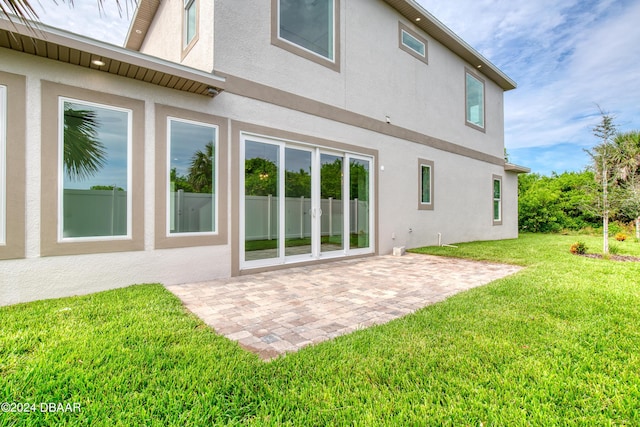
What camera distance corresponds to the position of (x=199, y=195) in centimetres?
548

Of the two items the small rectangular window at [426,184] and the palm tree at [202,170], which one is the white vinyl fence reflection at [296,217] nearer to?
the palm tree at [202,170]

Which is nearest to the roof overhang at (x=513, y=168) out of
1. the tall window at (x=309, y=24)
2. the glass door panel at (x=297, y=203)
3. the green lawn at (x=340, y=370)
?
the tall window at (x=309, y=24)

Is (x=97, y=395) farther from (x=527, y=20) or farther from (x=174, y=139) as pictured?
(x=527, y=20)

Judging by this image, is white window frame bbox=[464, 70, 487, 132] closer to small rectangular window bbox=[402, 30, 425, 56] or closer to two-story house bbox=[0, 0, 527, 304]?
two-story house bbox=[0, 0, 527, 304]

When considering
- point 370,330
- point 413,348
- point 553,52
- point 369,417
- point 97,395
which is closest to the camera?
point 369,417

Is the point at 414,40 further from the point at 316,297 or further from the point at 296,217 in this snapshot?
the point at 316,297

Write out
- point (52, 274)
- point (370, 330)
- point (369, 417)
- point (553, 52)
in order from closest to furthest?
point (369, 417)
point (370, 330)
point (52, 274)
point (553, 52)

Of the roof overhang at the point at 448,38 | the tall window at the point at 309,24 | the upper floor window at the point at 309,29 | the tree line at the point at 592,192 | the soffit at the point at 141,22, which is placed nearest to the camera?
the upper floor window at the point at 309,29

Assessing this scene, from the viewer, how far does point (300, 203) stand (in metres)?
6.85

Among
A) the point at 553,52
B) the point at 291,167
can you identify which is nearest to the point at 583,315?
the point at 291,167

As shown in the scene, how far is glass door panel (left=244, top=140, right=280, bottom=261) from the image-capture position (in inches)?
237

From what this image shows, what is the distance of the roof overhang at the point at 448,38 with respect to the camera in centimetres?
884

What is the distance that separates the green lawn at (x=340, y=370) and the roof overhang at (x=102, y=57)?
324 centimetres

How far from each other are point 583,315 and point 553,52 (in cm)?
1692
